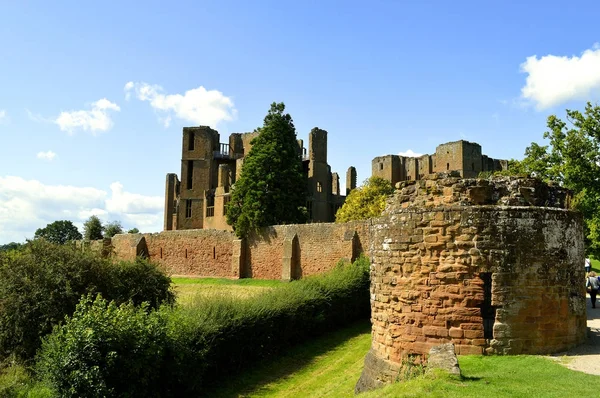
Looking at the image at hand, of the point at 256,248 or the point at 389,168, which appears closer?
the point at 256,248

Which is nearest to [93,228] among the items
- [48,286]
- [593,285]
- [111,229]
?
[111,229]

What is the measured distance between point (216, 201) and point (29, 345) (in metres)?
32.9

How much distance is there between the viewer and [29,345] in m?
15.2

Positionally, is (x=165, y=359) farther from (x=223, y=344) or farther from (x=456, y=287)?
(x=456, y=287)

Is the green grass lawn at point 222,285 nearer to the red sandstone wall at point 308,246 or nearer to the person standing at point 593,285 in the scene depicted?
the red sandstone wall at point 308,246

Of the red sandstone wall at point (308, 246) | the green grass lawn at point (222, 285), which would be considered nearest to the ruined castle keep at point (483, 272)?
the red sandstone wall at point (308, 246)

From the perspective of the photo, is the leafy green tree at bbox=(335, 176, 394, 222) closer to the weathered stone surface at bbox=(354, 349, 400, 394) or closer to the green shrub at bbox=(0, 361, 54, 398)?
the green shrub at bbox=(0, 361, 54, 398)

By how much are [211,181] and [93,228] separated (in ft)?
56.2

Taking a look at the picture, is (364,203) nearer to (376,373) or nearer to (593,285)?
(593,285)

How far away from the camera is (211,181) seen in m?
52.0

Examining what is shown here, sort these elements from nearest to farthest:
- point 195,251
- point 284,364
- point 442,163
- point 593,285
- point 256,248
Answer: point 593,285 → point 284,364 → point 256,248 → point 195,251 → point 442,163

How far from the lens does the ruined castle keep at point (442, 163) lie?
187ft

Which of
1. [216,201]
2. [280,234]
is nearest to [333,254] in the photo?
[280,234]

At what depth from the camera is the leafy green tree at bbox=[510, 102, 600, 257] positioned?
78.6ft
